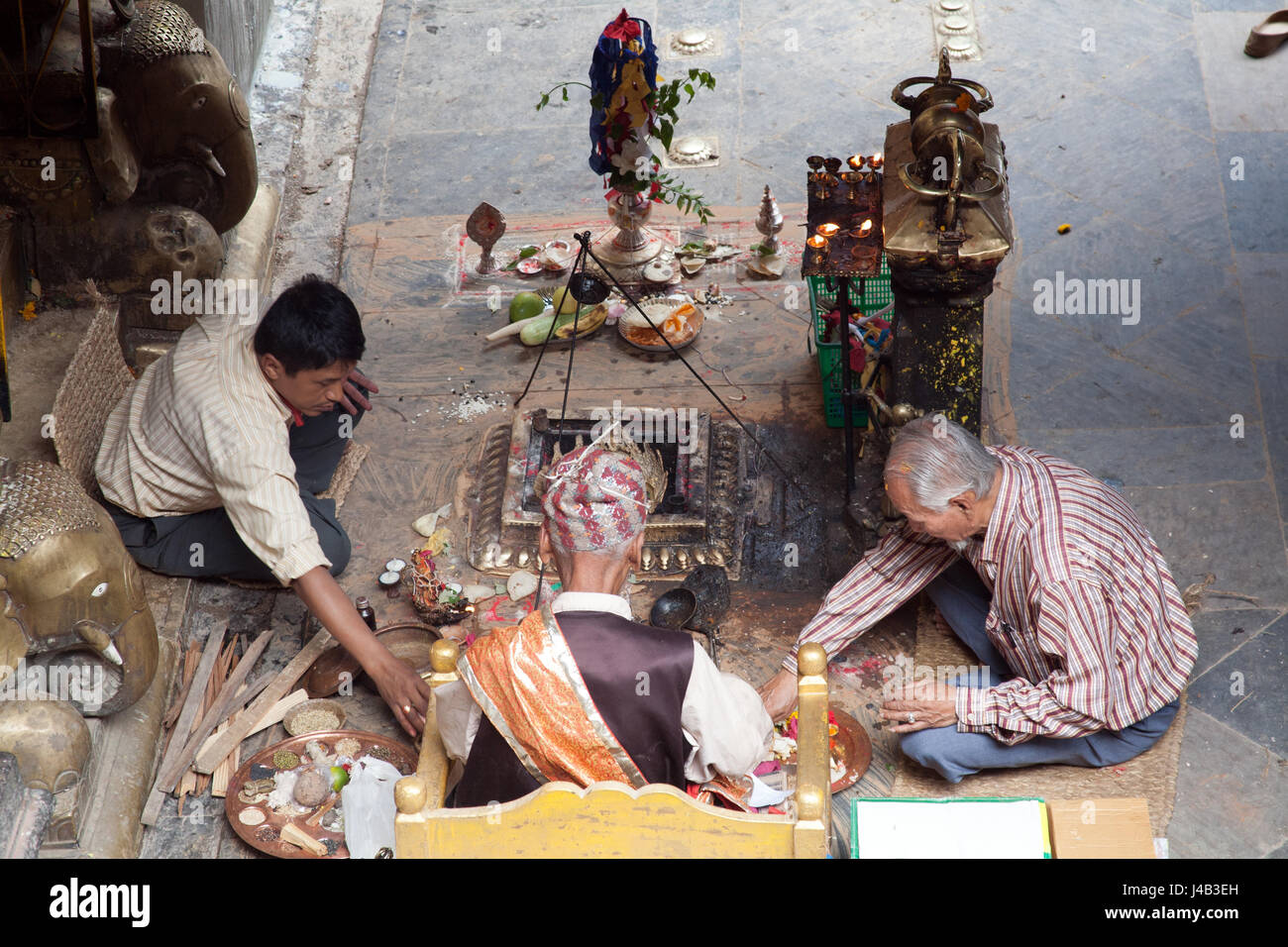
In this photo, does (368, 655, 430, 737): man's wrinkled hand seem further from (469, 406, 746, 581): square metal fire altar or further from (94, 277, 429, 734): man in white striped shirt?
(469, 406, 746, 581): square metal fire altar

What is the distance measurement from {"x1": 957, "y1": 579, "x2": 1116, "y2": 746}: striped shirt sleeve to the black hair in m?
2.16

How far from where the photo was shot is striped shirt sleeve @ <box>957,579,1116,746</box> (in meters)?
3.73

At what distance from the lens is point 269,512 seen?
14.2 feet

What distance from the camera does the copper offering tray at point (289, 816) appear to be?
4.07m

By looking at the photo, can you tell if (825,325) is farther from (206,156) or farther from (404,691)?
(206,156)

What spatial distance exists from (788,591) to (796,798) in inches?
85.2

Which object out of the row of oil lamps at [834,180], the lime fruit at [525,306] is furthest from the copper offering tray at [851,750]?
the lime fruit at [525,306]

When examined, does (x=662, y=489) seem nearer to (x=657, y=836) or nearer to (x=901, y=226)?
(x=901, y=226)

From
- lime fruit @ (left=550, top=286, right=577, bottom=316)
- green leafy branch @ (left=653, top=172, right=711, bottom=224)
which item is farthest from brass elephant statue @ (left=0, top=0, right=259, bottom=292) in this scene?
green leafy branch @ (left=653, top=172, right=711, bottom=224)

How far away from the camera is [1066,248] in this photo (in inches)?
249

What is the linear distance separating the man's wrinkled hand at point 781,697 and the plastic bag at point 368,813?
3.70ft

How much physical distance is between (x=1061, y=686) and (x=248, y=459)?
254cm

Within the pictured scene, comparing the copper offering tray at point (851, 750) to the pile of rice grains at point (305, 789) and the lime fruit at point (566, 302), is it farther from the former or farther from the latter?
the lime fruit at point (566, 302)

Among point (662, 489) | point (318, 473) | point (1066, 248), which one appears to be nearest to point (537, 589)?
point (662, 489)
